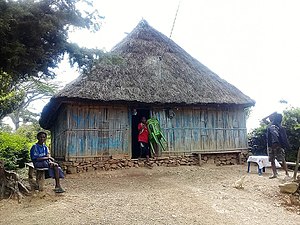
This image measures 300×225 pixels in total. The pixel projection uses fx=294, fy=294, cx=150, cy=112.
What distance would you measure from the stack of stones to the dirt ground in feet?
3.89

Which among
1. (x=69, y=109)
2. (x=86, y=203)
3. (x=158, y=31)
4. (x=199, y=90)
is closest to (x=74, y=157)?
(x=69, y=109)

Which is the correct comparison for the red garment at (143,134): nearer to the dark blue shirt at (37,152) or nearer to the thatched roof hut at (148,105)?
the thatched roof hut at (148,105)

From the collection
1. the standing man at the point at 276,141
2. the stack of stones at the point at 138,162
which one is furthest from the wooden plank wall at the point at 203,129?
the standing man at the point at 276,141

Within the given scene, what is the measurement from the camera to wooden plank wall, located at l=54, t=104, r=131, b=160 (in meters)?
10.4

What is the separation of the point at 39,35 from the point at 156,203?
399 cm

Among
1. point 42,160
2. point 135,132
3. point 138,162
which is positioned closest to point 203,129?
point 138,162

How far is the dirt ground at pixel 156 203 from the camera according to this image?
5.23 meters

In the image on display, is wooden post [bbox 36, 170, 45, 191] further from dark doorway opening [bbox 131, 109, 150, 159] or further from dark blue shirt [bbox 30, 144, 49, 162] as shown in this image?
dark doorway opening [bbox 131, 109, 150, 159]

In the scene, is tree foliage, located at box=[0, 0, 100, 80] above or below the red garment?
above

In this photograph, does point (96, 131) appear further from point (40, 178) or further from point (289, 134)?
point (289, 134)

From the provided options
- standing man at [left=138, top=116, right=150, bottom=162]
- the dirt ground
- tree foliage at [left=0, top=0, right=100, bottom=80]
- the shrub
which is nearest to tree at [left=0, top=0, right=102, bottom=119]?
tree foliage at [left=0, top=0, right=100, bottom=80]

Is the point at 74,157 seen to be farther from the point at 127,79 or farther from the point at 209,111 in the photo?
the point at 209,111

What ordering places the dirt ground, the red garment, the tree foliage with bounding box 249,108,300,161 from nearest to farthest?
the dirt ground < the red garment < the tree foliage with bounding box 249,108,300,161

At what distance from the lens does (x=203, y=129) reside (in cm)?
1230
